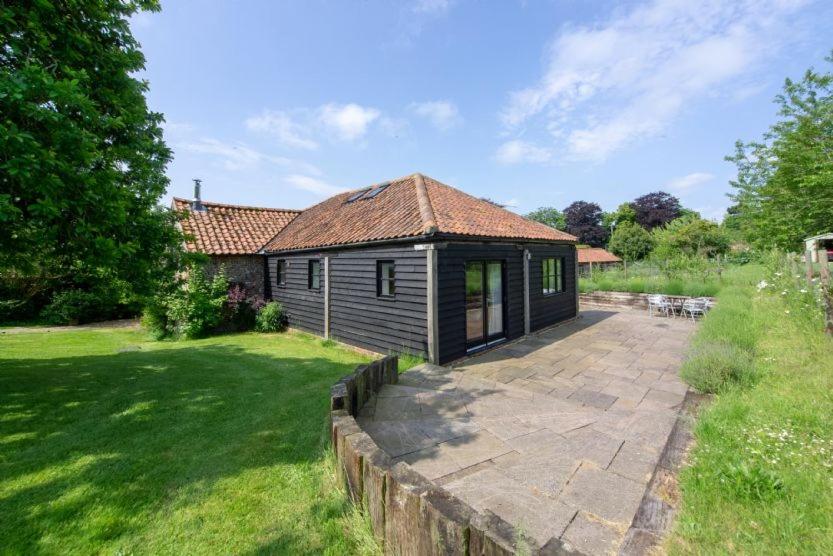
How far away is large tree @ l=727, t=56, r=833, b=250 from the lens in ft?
43.1

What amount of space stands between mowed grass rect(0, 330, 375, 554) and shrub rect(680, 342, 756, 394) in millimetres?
5281

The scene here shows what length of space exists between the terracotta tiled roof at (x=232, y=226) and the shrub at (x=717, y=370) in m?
13.7

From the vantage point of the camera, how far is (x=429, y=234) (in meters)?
6.97

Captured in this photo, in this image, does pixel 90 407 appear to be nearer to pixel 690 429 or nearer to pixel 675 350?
pixel 690 429

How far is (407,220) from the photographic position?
8320 mm

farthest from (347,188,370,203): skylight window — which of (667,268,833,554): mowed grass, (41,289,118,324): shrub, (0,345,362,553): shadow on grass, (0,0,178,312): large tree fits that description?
(667,268,833,554): mowed grass

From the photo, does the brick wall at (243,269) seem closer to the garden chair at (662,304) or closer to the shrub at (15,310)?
the shrub at (15,310)

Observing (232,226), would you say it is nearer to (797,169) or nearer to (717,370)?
(717,370)

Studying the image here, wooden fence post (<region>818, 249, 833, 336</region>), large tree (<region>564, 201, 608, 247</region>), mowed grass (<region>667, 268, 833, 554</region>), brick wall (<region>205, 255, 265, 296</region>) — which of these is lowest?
mowed grass (<region>667, 268, 833, 554</region>)

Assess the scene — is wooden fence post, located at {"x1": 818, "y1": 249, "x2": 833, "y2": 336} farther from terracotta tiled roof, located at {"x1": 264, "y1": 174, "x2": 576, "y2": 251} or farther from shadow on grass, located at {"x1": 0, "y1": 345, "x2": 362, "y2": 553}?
shadow on grass, located at {"x1": 0, "y1": 345, "x2": 362, "y2": 553}

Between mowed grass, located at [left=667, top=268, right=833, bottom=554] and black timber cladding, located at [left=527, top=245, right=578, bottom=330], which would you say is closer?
mowed grass, located at [left=667, top=268, right=833, bottom=554]

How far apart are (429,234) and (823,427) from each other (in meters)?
5.67

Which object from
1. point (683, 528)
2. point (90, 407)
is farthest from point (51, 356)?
point (683, 528)

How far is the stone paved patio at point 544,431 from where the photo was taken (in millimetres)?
2895
